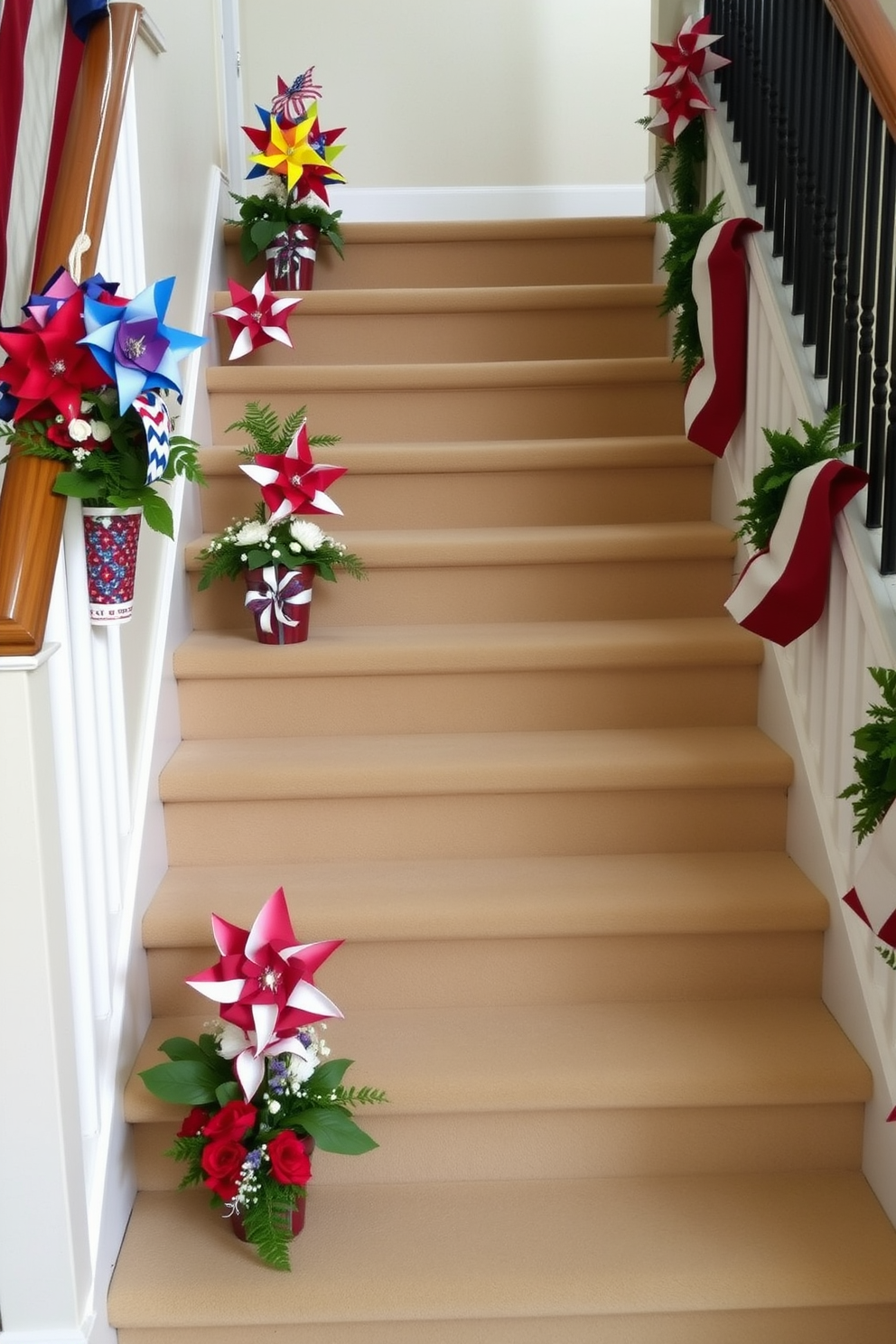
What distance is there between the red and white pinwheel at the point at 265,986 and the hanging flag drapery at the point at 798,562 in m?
0.89

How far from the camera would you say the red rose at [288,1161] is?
167cm

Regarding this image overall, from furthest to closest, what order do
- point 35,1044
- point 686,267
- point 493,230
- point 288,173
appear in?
point 493,230, point 288,173, point 686,267, point 35,1044

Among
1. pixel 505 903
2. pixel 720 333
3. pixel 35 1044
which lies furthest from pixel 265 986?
pixel 720 333

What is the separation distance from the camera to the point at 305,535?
2.41 m

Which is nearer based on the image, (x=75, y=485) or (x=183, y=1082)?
(x=75, y=485)

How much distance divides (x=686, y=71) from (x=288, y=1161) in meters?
2.50

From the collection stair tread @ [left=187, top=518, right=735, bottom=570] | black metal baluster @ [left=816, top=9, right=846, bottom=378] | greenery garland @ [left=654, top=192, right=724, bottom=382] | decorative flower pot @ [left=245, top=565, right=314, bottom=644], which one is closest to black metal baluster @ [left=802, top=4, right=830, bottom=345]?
black metal baluster @ [left=816, top=9, right=846, bottom=378]

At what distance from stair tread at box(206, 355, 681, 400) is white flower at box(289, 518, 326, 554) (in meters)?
0.70

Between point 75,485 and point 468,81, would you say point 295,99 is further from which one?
point 75,485

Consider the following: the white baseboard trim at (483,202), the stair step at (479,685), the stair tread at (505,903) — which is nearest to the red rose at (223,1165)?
the stair tread at (505,903)

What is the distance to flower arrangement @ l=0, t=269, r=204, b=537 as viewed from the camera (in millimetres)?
1449

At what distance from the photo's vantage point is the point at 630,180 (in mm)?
4742

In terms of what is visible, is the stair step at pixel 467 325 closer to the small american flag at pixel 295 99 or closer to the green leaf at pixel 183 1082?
the small american flag at pixel 295 99

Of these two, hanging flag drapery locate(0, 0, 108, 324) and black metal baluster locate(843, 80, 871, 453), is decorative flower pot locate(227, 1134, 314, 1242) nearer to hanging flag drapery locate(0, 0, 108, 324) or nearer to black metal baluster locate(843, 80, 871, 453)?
hanging flag drapery locate(0, 0, 108, 324)
